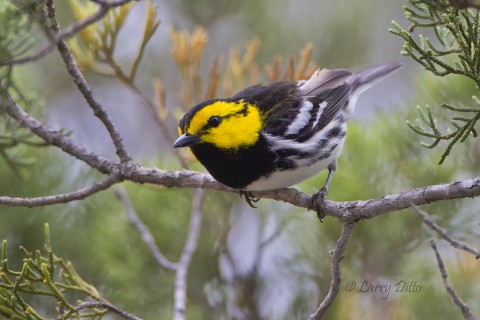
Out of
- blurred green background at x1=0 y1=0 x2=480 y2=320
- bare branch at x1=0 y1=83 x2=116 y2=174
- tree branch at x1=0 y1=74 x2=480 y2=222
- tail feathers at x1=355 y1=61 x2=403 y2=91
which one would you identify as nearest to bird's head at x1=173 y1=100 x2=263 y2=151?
tree branch at x1=0 y1=74 x2=480 y2=222

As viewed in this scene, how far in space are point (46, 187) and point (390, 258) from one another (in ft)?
4.41

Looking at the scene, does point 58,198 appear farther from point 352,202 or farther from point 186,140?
point 352,202

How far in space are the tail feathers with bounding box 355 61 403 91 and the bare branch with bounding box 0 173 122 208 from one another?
141cm

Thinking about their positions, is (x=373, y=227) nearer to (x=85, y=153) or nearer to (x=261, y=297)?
(x=261, y=297)

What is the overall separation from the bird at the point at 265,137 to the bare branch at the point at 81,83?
0.18 m

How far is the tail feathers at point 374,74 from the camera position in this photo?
10.2 feet

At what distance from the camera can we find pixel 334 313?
99.5 inches

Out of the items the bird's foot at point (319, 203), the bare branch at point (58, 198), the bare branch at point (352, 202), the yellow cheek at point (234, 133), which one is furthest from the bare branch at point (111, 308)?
the yellow cheek at point (234, 133)

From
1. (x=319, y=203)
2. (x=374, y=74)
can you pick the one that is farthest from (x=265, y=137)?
(x=374, y=74)

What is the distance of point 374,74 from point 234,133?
98 centimetres

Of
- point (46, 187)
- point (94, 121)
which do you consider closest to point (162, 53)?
point (94, 121)

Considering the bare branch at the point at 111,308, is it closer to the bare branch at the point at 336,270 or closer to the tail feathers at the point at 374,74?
the bare branch at the point at 336,270

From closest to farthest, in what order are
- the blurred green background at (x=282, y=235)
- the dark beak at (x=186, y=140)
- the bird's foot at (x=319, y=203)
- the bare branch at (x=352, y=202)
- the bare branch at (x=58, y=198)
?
the bare branch at (x=352, y=202)
the bare branch at (x=58, y=198)
the bird's foot at (x=319, y=203)
the dark beak at (x=186, y=140)
the blurred green background at (x=282, y=235)

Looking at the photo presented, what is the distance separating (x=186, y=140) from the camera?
2.32 metres
